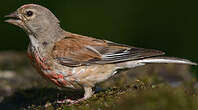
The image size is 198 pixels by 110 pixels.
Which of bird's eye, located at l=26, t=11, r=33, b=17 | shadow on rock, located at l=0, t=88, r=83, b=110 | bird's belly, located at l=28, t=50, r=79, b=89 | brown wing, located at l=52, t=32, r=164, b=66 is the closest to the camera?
bird's belly, located at l=28, t=50, r=79, b=89

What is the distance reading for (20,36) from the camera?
1143 cm

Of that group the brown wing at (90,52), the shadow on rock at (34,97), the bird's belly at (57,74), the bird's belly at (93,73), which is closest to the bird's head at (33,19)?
the brown wing at (90,52)

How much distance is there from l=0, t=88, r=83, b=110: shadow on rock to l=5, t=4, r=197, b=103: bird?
0.61 metres

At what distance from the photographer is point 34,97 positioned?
293 inches

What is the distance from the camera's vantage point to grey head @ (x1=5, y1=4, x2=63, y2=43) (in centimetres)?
668

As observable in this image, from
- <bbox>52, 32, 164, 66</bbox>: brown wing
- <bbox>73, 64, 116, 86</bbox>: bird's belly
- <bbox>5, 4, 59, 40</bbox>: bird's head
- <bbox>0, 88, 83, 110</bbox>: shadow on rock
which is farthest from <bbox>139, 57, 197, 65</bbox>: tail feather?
<bbox>5, 4, 59, 40</bbox>: bird's head

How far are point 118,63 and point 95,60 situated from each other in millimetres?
348

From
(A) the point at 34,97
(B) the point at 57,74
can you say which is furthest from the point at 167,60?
(A) the point at 34,97

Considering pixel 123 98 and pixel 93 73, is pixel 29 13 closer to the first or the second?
pixel 93 73

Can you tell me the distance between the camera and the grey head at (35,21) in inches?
263

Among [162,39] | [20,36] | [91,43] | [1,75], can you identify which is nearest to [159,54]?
[91,43]

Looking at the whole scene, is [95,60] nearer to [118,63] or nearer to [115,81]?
[118,63]

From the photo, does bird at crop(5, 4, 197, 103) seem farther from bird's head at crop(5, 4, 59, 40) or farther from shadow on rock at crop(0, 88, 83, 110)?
shadow on rock at crop(0, 88, 83, 110)

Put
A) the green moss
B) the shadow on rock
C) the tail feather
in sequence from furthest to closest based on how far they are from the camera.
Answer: the shadow on rock
the tail feather
the green moss
